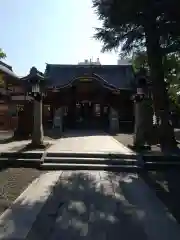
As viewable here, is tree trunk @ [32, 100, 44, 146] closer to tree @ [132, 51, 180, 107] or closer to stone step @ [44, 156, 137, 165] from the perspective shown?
stone step @ [44, 156, 137, 165]

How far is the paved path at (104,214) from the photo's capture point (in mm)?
4770

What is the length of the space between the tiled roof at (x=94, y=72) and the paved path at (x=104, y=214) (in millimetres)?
24522

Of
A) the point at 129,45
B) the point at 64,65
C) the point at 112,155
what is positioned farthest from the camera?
the point at 64,65

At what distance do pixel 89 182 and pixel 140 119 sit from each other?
5.62 metres

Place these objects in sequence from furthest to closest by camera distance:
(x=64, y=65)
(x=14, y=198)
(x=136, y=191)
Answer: (x=64, y=65), (x=136, y=191), (x=14, y=198)

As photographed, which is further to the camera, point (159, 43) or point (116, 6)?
point (159, 43)

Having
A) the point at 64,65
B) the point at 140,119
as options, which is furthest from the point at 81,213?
the point at 64,65

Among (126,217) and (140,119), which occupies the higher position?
(140,119)

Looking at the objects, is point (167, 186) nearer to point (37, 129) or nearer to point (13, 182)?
point (13, 182)

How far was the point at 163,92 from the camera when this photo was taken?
1317cm

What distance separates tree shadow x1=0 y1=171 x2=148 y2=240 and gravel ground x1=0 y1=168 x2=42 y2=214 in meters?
0.54

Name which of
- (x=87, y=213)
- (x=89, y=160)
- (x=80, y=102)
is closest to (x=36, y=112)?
(x=89, y=160)

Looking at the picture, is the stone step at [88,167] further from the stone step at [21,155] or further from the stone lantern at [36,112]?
the stone lantern at [36,112]

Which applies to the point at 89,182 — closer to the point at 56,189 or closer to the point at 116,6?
Result: the point at 56,189
